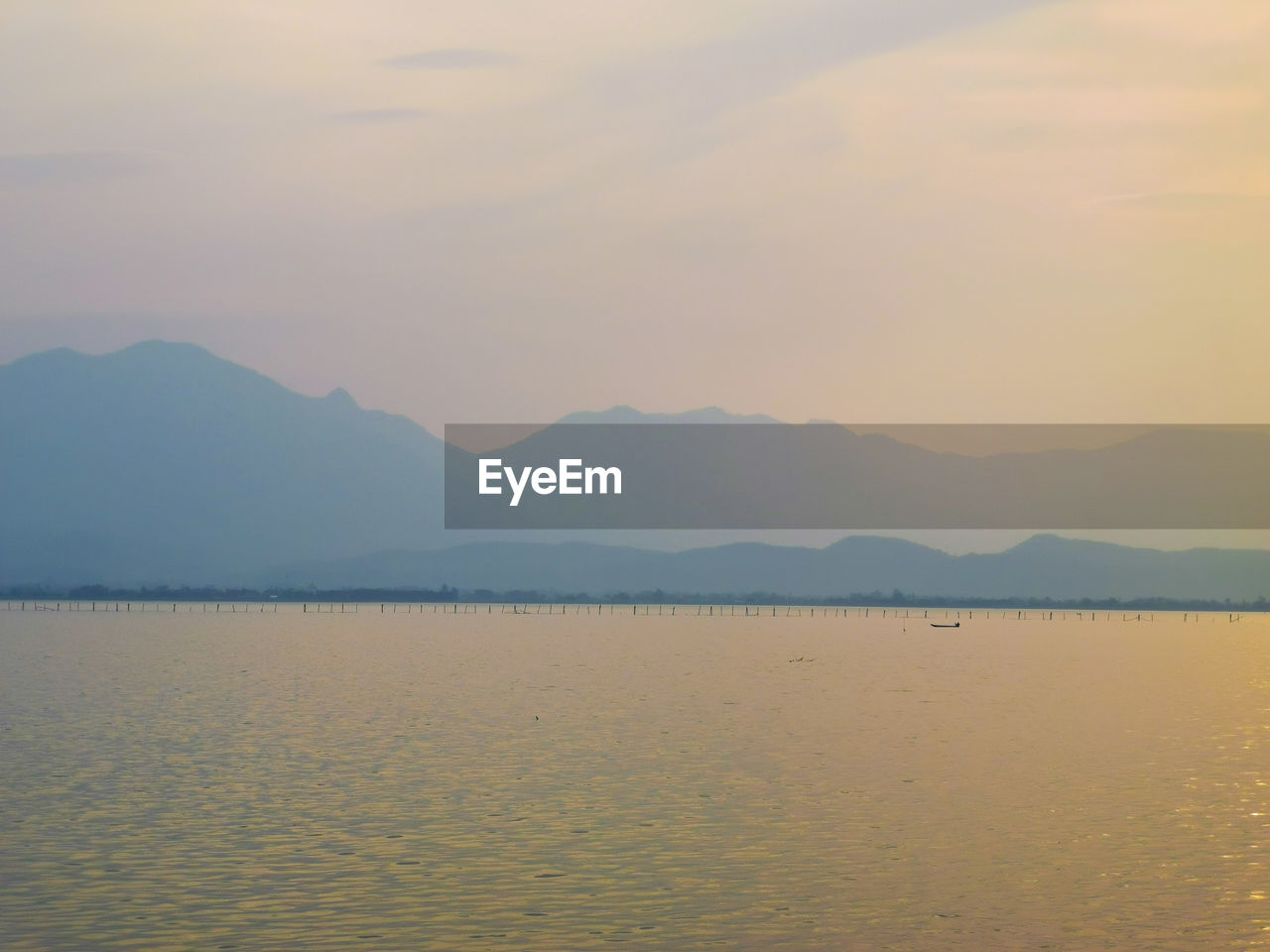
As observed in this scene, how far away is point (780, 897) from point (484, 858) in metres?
9.14

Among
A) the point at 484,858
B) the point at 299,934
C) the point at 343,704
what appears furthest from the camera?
the point at 343,704

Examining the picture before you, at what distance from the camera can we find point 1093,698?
4532 inches

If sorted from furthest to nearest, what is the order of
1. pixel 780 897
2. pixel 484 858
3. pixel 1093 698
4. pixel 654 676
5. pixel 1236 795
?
pixel 654 676
pixel 1093 698
pixel 1236 795
pixel 484 858
pixel 780 897

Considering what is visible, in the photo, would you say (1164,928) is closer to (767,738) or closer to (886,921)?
(886,921)

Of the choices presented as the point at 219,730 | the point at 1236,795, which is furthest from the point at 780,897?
the point at 219,730

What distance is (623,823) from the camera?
49.1 meters

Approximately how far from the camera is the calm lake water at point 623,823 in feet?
115

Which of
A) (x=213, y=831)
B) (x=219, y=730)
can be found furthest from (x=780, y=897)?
(x=219, y=730)

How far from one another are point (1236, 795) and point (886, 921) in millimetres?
28757

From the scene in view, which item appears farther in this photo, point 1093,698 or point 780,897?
point 1093,698

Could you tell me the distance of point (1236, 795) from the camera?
58.3 m

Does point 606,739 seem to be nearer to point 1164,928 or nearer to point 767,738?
point 767,738

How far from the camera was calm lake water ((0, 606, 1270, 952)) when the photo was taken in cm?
3509

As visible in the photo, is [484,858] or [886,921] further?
[484,858]
